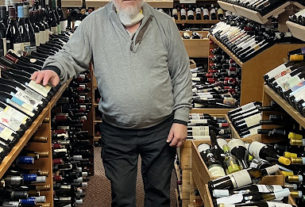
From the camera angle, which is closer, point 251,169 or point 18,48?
point 251,169

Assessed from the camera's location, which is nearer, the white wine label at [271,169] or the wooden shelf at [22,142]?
the wooden shelf at [22,142]

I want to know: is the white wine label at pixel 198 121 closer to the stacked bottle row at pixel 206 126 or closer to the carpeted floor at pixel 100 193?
the stacked bottle row at pixel 206 126

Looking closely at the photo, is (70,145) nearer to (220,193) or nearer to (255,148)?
(255,148)

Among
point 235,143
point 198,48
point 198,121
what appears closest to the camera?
point 235,143

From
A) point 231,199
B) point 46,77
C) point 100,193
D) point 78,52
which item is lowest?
point 100,193

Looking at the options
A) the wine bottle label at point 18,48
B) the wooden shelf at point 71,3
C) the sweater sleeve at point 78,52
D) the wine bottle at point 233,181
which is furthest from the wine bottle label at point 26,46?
the wooden shelf at point 71,3

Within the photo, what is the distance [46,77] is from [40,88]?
0.07 metres

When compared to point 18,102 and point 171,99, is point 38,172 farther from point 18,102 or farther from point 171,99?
point 171,99

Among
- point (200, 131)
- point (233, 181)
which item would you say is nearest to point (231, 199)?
point (233, 181)

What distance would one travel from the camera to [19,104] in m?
2.64

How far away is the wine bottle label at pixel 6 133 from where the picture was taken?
7.68 feet

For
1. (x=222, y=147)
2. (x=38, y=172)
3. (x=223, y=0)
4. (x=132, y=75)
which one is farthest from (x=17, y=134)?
(x=223, y=0)

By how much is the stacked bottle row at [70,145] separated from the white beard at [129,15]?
966 mm

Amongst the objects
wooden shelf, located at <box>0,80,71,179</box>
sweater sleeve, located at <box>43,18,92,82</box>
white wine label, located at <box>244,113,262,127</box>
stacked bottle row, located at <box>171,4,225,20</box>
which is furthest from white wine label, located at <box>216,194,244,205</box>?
stacked bottle row, located at <box>171,4,225,20</box>
